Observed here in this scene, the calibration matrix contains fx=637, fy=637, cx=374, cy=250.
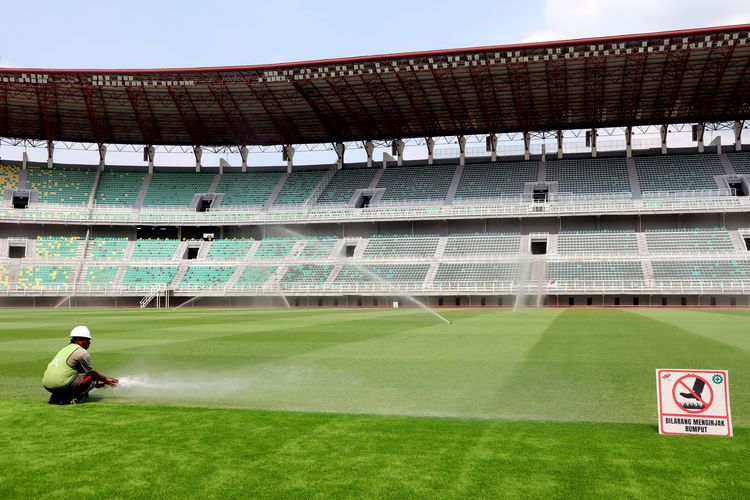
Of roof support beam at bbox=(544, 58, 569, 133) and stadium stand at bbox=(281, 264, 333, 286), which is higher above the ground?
roof support beam at bbox=(544, 58, 569, 133)

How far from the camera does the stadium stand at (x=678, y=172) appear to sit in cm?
5862

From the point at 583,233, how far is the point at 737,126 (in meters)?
20.0

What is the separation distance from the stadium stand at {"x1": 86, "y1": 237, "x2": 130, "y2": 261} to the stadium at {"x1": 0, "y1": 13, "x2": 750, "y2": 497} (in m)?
0.26

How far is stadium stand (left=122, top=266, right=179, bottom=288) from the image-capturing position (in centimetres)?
5859

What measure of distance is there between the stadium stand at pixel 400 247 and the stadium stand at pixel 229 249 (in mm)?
12434

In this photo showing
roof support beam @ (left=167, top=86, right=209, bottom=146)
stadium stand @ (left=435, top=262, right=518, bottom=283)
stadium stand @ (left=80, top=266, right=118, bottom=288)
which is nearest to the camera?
stadium stand @ (left=435, top=262, right=518, bottom=283)

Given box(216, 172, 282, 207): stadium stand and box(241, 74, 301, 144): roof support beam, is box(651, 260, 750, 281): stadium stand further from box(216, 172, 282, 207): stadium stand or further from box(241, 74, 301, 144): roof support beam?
box(216, 172, 282, 207): stadium stand

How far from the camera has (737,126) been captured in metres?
61.9

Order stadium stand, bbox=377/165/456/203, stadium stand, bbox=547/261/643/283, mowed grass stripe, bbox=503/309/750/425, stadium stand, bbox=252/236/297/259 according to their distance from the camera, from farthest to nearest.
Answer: stadium stand, bbox=377/165/456/203 < stadium stand, bbox=252/236/297/259 < stadium stand, bbox=547/261/643/283 < mowed grass stripe, bbox=503/309/750/425

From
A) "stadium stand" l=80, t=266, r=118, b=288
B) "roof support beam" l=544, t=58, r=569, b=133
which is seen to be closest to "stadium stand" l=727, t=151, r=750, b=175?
"roof support beam" l=544, t=58, r=569, b=133

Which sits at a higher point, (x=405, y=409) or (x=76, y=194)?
(x=76, y=194)

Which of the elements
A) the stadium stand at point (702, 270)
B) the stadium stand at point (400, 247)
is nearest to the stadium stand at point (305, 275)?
the stadium stand at point (400, 247)

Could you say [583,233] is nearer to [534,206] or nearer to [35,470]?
[534,206]

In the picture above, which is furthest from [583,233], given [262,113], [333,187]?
[262,113]
